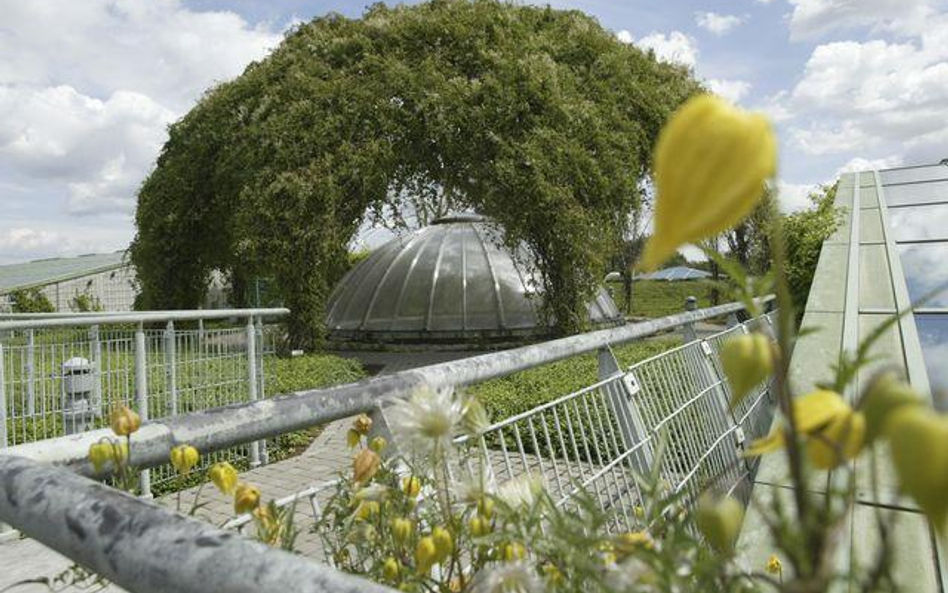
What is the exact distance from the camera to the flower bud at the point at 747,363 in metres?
0.48

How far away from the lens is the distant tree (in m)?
22.4

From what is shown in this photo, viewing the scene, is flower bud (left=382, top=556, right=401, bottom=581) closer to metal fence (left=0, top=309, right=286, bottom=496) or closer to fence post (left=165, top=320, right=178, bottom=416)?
metal fence (left=0, top=309, right=286, bottom=496)

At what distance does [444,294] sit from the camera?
51.6 ft

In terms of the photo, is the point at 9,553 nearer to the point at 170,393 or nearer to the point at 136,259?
the point at 170,393

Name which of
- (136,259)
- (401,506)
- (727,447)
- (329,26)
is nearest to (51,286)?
(136,259)

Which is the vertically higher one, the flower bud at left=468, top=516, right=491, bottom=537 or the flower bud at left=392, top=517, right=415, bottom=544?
the flower bud at left=468, top=516, right=491, bottom=537

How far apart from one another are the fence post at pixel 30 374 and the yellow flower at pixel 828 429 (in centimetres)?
598

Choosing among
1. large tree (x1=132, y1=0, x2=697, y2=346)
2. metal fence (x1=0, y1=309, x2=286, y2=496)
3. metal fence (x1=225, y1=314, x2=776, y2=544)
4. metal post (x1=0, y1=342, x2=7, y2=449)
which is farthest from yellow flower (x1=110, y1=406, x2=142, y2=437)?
large tree (x1=132, y1=0, x2=697, y2=346)

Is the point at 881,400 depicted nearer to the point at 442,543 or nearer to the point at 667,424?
the point at 442,543

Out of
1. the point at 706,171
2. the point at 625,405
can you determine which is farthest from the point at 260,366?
the point at 706,171

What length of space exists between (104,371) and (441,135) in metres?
7.74

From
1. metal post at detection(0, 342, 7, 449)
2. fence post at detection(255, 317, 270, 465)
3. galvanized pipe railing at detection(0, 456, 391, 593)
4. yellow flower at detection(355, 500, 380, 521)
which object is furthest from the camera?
fence post at detection(255, 317, 270, 465)

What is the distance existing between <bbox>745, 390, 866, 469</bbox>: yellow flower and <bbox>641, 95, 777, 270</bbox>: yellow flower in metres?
0.14

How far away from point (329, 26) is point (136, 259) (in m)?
6.42
